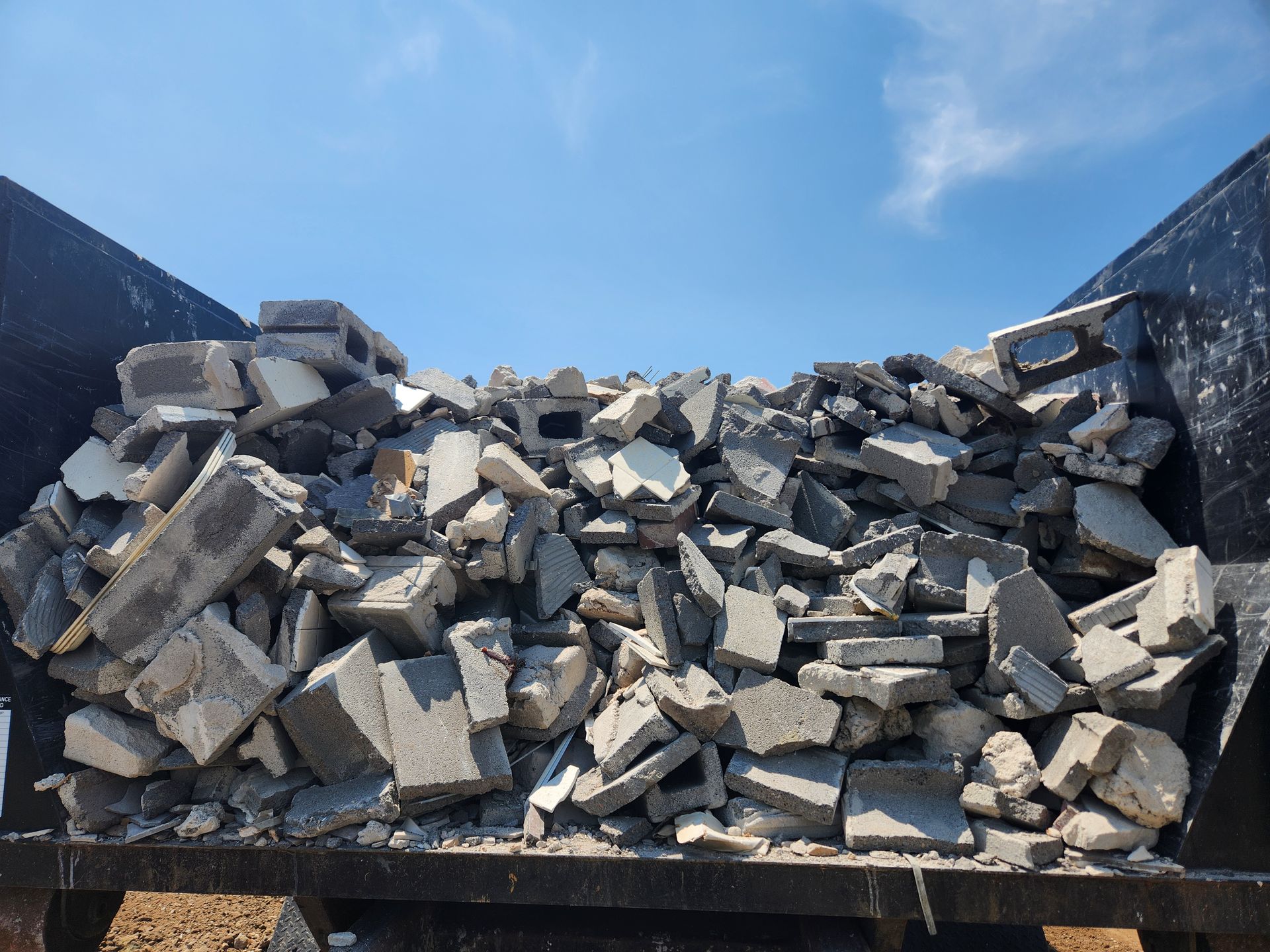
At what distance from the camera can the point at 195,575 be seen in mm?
3289

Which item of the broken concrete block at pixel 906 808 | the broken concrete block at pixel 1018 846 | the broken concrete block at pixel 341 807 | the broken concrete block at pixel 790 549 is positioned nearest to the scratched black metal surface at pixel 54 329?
the broken concrete block at pixel 341 807

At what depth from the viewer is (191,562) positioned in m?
3.29

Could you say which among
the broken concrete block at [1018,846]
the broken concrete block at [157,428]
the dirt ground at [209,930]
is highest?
the broken concrete block at [157,428]

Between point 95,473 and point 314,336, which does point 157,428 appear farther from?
point 314,336

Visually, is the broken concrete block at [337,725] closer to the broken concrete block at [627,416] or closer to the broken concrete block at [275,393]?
the broken concrete block at [275,393]

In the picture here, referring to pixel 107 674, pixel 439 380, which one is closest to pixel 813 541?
pixel 439 380

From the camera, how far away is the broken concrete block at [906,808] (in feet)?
9.48

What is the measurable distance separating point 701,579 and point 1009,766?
1641 mm

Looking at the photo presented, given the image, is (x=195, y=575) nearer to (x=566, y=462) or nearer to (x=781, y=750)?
(x=566, y=462)

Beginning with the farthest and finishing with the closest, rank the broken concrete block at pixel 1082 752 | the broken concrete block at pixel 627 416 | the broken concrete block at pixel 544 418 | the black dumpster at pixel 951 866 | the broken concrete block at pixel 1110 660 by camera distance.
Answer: the broken concrete block at pixel 544 418 → the broken concrete block at pixel 627 416 → the broken concrete block at pixel 1110 660 → the broken concrete block at pixel 1082 752 → the black dumpster at pixel 951 866

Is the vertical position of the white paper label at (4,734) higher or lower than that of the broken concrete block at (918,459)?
lower

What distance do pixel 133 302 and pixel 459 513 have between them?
2.49m

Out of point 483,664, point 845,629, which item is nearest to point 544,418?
point 483,664

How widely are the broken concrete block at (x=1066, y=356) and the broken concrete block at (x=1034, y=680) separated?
1899 millimetres
